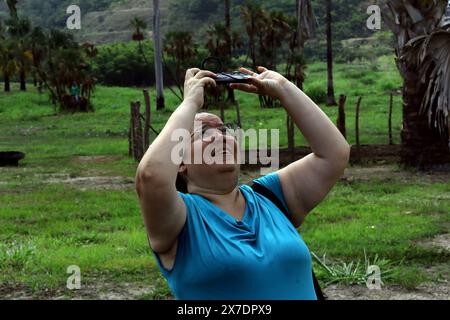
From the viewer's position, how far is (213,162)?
2.55 metres

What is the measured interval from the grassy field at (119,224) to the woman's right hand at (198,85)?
4327 millimetres

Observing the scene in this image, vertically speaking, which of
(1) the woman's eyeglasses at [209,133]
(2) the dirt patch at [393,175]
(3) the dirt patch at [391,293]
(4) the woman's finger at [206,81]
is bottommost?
(2) the dirt patch at [393,175]

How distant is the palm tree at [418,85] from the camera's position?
13.3m

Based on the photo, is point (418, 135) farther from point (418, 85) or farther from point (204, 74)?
point (204, 74)

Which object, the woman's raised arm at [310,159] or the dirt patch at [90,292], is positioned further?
the dirt patch at [90,292]

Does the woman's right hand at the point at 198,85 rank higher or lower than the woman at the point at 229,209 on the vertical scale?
higher

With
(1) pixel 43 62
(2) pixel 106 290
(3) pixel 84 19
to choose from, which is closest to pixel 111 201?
(2) pixel 106 290

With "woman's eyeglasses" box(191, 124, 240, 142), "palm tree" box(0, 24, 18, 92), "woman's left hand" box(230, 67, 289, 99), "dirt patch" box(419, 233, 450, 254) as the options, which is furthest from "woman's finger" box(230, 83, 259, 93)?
"palm tree" box(0, 24, 18, 92)

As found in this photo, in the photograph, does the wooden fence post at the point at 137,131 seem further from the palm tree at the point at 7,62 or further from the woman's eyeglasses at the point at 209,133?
the palm tree at the point at 7,62

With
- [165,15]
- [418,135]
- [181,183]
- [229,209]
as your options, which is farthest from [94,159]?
[165,15]

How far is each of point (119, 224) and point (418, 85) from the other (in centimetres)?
672

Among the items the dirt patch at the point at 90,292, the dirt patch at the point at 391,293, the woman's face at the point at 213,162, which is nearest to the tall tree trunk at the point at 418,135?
the dirt patch at the point at 391,293

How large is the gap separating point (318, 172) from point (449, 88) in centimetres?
998

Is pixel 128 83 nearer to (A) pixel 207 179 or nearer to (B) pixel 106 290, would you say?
(B) pixel 106 290
